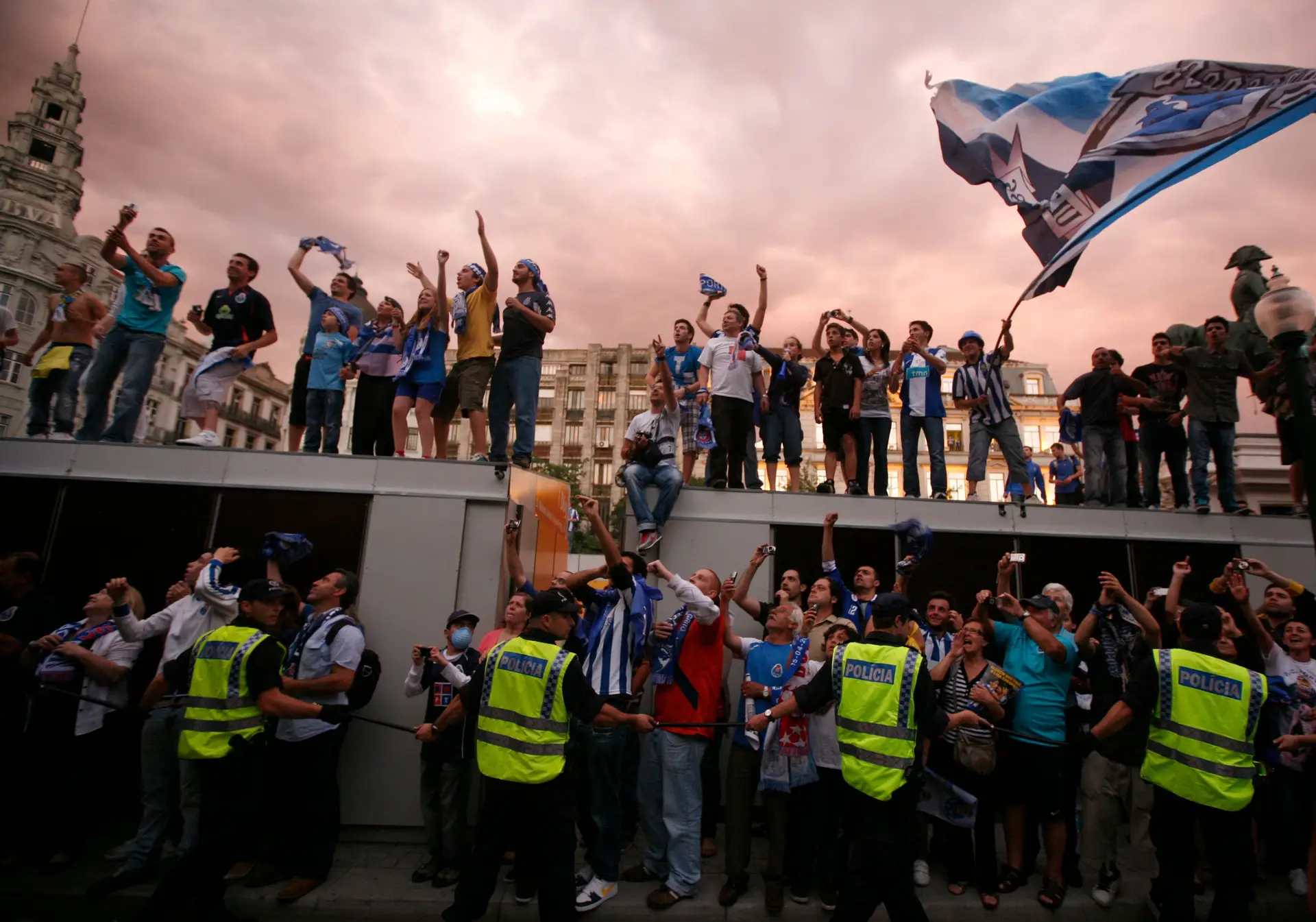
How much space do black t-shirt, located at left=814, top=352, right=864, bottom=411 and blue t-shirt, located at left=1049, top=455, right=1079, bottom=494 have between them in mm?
6941

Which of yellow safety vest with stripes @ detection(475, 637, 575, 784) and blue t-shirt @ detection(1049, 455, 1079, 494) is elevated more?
blue t-shirt @ detection(1049, 455, 1079, 494)

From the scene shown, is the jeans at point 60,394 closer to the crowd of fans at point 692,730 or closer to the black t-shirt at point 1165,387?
the crowd of fans at point 692,730

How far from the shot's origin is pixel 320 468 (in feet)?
24.3

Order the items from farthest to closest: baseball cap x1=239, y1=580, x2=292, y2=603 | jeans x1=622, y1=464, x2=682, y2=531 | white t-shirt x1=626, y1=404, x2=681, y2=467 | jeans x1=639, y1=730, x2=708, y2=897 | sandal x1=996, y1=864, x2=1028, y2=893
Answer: white t-shirt x1=626, y1=404, x2=681, y2=467 < jeans x1=622, y1=464, x2=682, y2=531 < sandal x1=996, y1=864, x2=1028, y2=893 < jeans x1=639, y1=730, x2=708, y2=897 < baseball cap x1=239, y1=580, x2=292, y2=603

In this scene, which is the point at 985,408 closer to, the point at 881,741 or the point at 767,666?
the point at 767,666

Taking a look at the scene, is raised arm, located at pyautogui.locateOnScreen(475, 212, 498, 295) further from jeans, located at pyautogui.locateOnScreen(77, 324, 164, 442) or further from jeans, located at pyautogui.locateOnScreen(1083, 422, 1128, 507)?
jeans, located at pyautogui.locateOnScreen(1083, 422, 1128, 507)

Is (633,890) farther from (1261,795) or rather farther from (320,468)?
(1261,795)

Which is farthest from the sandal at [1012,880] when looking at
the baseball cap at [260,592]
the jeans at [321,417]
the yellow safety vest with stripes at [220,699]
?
the jeans at [321,417]

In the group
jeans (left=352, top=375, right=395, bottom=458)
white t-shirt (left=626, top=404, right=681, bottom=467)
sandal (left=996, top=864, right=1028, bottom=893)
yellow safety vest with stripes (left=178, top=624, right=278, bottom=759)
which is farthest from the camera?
jeans (left=352, top=375, right=395, bottom=458)

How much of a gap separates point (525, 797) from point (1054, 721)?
4224 millimetres

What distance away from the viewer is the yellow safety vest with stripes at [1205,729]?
14.7ft

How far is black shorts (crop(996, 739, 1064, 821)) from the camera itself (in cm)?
580

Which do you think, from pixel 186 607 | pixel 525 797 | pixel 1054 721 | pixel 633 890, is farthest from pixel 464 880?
pixel 1054 721

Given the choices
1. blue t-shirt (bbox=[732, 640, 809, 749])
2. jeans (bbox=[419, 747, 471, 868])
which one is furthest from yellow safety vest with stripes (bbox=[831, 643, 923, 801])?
jeans (bbox=[419, 747, 471, 868])
